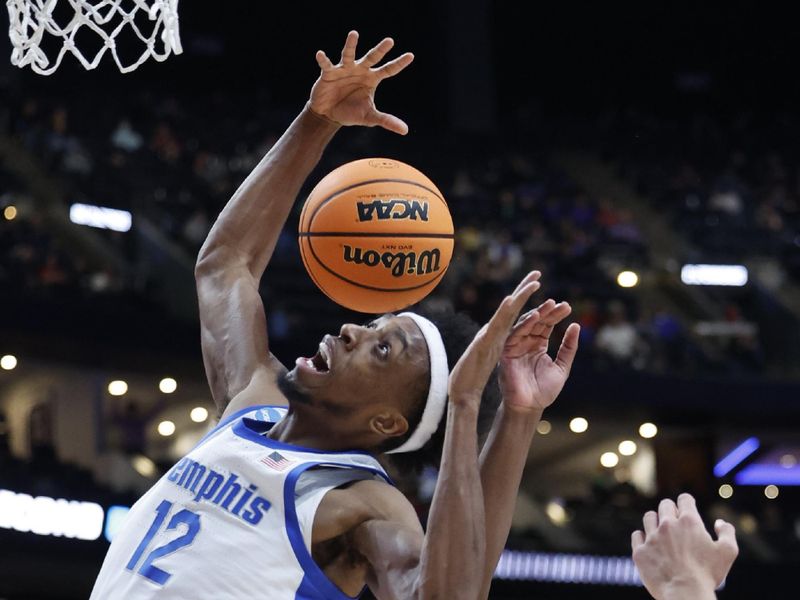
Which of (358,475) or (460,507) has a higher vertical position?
(460,507)

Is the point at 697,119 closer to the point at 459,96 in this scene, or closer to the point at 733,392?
the point at 459,96

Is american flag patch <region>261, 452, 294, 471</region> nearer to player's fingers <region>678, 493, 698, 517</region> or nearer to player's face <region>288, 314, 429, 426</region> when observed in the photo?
player's face <region>288, 314, 429, 426</region>

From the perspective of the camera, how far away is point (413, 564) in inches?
104

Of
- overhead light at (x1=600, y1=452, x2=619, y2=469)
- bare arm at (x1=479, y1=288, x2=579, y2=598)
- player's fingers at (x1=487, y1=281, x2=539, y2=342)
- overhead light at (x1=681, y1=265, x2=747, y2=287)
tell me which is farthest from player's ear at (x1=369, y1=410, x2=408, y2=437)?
overhead light at (x1=600, y1=452, x2=619, y2=469)

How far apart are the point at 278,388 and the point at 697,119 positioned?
58.3 ft

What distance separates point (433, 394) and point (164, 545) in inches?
25.8

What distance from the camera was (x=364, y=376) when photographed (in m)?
3.09

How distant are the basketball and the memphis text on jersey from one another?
74 centimetres

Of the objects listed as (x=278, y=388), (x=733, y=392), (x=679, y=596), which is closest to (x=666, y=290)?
(x=733, y=392)

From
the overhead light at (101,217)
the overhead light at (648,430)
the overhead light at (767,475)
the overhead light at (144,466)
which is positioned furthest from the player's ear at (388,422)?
the overhead light at (767,475)

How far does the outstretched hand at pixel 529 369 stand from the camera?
2.85 m

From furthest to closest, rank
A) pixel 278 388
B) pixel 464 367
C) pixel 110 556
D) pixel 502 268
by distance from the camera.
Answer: pixel 502 268 → pixel 278 388 → pixel 110 556 → pixel 464 367

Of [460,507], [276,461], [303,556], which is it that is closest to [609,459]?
[276,461]

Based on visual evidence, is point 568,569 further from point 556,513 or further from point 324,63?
point 324,63
